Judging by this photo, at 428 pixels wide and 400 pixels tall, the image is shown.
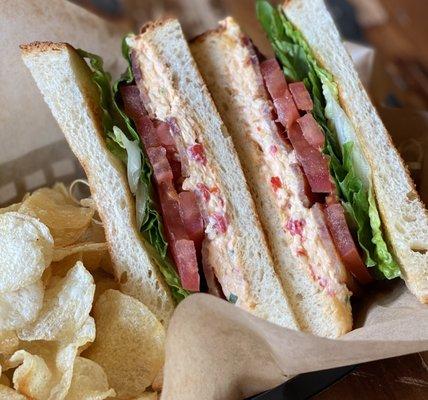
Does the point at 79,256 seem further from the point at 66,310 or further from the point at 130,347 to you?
the point at 130,347

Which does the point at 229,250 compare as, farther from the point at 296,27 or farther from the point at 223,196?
the point at 296,27

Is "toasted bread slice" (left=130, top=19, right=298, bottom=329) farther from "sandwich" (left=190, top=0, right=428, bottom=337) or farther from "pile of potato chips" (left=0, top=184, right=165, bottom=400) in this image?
"pile of potato chips" (left=0, top=184, right=165, bottom=400)

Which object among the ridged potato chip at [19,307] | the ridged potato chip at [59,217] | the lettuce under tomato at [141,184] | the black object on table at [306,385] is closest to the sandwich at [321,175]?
the black object on table at [306,385]

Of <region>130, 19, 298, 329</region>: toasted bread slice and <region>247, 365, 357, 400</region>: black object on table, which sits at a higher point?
<region>130, 19, 298, 329</region>: toasted bread slice

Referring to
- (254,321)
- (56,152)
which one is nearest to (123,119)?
(56,152)

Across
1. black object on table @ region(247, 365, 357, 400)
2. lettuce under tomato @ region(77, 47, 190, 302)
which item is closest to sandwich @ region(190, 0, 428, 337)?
black object on table @ region(247, 365, 357, 400)
